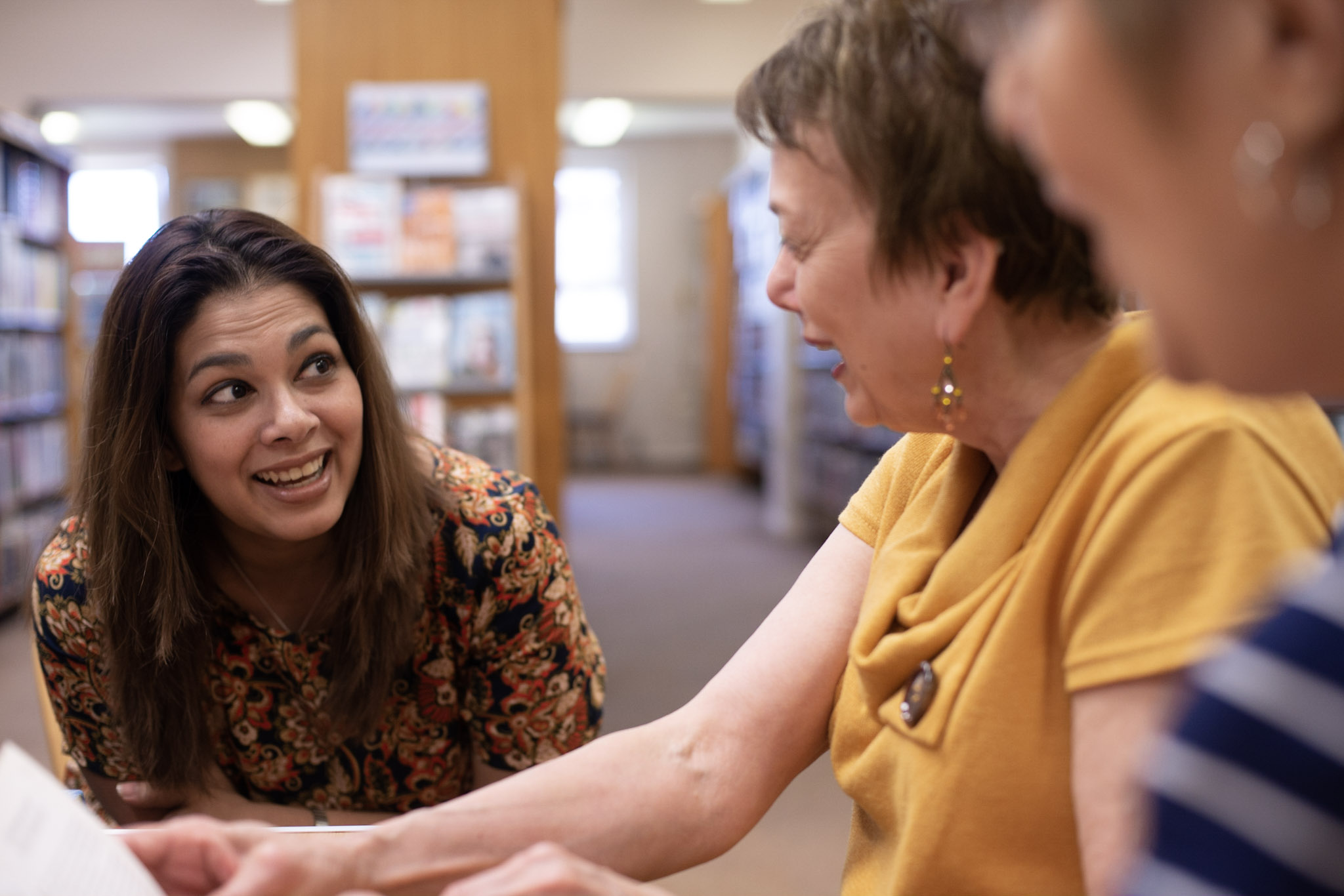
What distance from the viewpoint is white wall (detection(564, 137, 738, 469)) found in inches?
443

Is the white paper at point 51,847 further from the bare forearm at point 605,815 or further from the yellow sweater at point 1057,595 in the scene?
the yellow sweater at point 1057,595

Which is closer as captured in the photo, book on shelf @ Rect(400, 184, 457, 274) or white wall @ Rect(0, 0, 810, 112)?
book on shelf @ Rect(400, 184, 457, 274)

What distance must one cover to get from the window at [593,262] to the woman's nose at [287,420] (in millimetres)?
10028

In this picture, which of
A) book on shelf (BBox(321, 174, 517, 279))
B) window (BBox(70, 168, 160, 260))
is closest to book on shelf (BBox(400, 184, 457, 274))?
book on shelf (BBox(321, 174, 517, 279))

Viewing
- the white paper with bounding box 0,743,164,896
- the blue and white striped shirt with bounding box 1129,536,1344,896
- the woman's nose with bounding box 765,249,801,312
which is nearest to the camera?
the blue and white striped shirt with bounding box 1129,536,1344,896

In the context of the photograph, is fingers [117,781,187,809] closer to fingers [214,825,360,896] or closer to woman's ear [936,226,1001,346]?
fingers [214,825,360,896]

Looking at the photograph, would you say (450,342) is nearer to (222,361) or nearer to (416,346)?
(416,346)

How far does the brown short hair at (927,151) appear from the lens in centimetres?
74

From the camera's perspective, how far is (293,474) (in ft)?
4.46

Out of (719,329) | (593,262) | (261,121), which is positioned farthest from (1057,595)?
(593,262)

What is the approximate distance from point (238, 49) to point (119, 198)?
5366mm

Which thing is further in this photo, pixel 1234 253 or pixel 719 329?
pixel 719 329

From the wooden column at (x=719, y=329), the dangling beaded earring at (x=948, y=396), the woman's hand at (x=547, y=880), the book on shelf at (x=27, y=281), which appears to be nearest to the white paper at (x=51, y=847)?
the woman's hand at (x=547, y=880)

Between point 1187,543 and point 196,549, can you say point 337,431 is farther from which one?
point 1187,543
